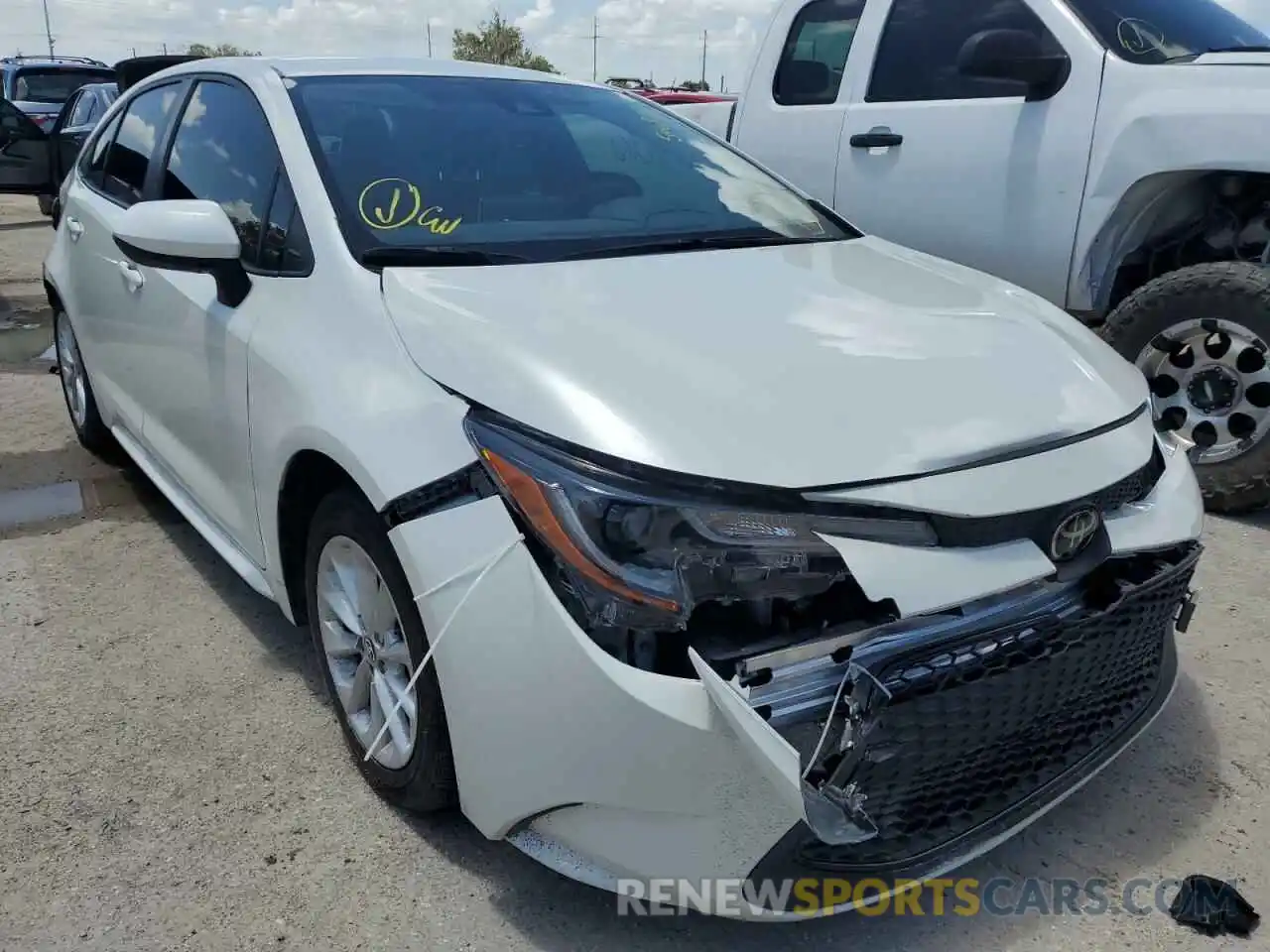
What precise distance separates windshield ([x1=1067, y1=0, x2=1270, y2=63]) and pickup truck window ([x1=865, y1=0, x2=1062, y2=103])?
0.67ft

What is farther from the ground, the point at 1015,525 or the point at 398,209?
the point at 398,209

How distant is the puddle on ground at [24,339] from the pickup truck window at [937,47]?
16.9ft

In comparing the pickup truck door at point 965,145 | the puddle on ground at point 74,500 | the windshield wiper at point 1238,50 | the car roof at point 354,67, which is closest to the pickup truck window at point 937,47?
the pickup truck door at point 965,145

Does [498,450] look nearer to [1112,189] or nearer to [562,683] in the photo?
[562,683]

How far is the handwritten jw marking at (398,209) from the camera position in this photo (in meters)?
2.50

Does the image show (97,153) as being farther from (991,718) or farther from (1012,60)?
(991,718)

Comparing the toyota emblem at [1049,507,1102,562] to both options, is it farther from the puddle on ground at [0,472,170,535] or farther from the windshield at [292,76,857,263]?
the puddle on ground at [0,472,170,535]

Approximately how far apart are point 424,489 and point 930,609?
2.93 ft

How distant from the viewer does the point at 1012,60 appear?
4000mm

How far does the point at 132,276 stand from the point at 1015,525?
2720mm

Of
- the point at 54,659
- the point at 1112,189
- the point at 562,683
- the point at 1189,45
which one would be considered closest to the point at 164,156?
the point at 54,659

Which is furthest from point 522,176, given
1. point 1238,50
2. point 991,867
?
point 1238,50

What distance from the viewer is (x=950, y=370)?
2102mm

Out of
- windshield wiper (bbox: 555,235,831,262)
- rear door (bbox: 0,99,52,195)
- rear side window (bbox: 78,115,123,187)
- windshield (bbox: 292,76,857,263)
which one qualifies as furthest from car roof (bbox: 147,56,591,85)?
rear door (bbox: 0,99,52,195)
